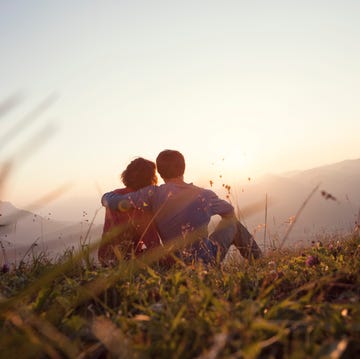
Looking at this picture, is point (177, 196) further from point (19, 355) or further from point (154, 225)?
point (19, 355)

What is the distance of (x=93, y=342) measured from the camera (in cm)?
213

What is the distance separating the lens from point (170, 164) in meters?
6.46

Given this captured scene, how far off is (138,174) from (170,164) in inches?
25.5

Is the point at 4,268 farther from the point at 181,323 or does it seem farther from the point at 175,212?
the point at 181,323

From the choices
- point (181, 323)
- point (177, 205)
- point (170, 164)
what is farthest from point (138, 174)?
point (181, 323)

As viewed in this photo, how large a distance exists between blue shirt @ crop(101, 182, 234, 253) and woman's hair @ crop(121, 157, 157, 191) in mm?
→ 524

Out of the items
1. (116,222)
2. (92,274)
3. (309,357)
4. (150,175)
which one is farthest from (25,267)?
(309,357)

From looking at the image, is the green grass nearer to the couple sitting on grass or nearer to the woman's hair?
the couple sitting on grass

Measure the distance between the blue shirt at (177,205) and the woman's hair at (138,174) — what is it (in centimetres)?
52

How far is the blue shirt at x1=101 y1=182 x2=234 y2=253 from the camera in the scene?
6074 millimetres

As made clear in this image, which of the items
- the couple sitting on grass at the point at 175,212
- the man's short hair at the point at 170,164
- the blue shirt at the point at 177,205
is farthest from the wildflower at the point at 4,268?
the man's short hair at the point at 170,164

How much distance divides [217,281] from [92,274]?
1020mm

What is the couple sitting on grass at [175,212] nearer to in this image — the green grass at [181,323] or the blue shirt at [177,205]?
the blue shirt at [177,205]

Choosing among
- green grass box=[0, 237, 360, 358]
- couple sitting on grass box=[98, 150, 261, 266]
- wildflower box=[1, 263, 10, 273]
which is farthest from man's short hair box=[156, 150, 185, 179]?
green grass box=[0, 237, 360, 358]
